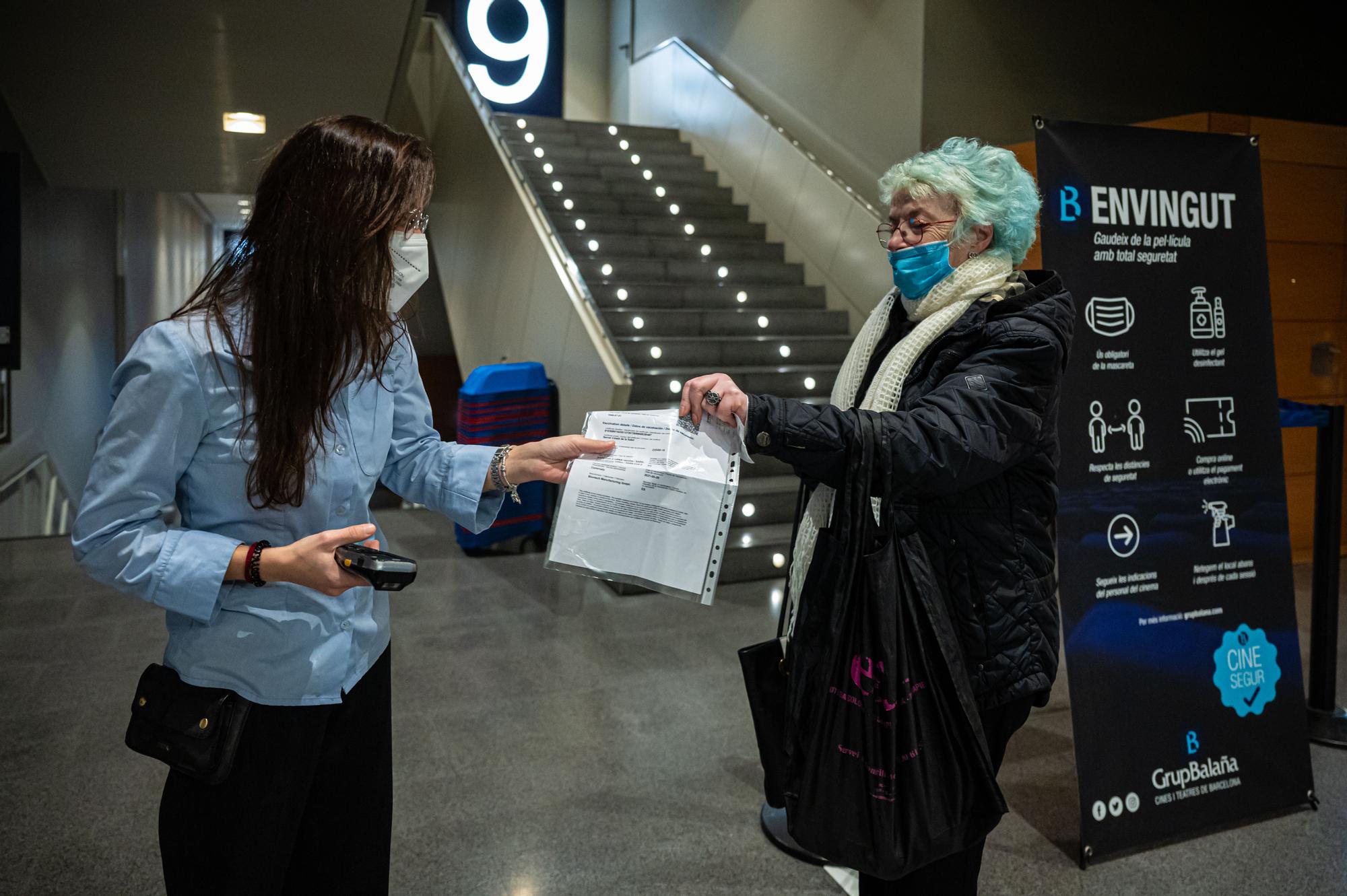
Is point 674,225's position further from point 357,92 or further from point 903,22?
point 357,92

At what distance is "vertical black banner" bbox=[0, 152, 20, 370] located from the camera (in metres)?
5.80

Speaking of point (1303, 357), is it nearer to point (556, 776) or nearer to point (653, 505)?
point (556, 776)

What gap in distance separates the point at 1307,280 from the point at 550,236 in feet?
15.7

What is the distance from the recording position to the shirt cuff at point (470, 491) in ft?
5.52

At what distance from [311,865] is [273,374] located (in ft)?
2.53

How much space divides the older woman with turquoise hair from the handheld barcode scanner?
1.84 feet

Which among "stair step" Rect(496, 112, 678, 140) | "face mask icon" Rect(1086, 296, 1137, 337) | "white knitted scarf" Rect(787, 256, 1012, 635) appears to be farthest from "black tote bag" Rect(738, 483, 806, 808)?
"stair step" Rect(496, 112, 678, 140)

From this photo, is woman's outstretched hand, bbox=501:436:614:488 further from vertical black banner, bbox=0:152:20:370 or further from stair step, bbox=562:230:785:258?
stair step, bbox=562:230:785:258

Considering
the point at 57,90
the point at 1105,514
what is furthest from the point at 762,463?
the point at 57,90

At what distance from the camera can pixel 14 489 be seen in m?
6.87

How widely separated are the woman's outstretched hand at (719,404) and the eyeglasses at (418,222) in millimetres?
467

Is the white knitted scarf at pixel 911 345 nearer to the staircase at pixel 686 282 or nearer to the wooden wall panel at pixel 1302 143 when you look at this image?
the staircase at pixel 686 282

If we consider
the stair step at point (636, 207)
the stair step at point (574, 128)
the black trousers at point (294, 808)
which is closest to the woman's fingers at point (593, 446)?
the black trousers at point (294, 808)

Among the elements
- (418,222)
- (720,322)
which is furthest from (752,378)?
(418,222)
